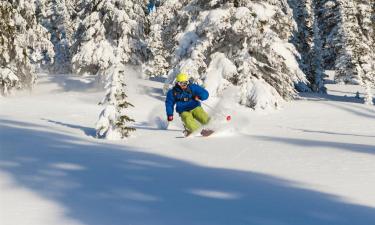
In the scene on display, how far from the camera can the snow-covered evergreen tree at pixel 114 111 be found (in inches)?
455

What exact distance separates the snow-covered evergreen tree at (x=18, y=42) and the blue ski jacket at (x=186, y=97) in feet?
43.0

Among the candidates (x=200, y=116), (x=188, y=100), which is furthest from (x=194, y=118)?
(x=188, y=100)

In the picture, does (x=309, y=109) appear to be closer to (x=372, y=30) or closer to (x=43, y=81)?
(x=43, y=81)

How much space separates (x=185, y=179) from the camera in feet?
19.7

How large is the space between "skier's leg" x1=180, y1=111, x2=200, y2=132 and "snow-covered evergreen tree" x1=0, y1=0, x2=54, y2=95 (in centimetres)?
1364

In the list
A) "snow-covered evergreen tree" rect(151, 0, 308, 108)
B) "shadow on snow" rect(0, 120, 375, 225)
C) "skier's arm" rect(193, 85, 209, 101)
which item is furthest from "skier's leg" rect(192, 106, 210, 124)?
"snow-covered evergreen tree" rect(151, 0, 308, 108)

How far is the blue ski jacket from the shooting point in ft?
39.2

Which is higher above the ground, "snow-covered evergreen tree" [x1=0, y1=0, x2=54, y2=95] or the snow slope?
"snow-covered evergreen tree" [x1=0, y1=0, x2=54, y2=95]

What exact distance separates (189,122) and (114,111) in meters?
1.87

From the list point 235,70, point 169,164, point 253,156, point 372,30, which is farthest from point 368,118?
point 372,30

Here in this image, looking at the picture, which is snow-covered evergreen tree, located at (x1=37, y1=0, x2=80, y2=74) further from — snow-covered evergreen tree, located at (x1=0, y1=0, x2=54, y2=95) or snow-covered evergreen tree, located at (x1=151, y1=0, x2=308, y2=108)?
snow-covered evergreen tree, located at (x1=151, y1=0, x2=308, y2=108)

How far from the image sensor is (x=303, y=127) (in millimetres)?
14328

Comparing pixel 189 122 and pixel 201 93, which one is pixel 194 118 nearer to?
pixel 189 122

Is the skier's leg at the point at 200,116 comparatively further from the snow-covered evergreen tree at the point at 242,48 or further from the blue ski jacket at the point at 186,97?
the snow-covered evergreen tree at the point at 242,48
